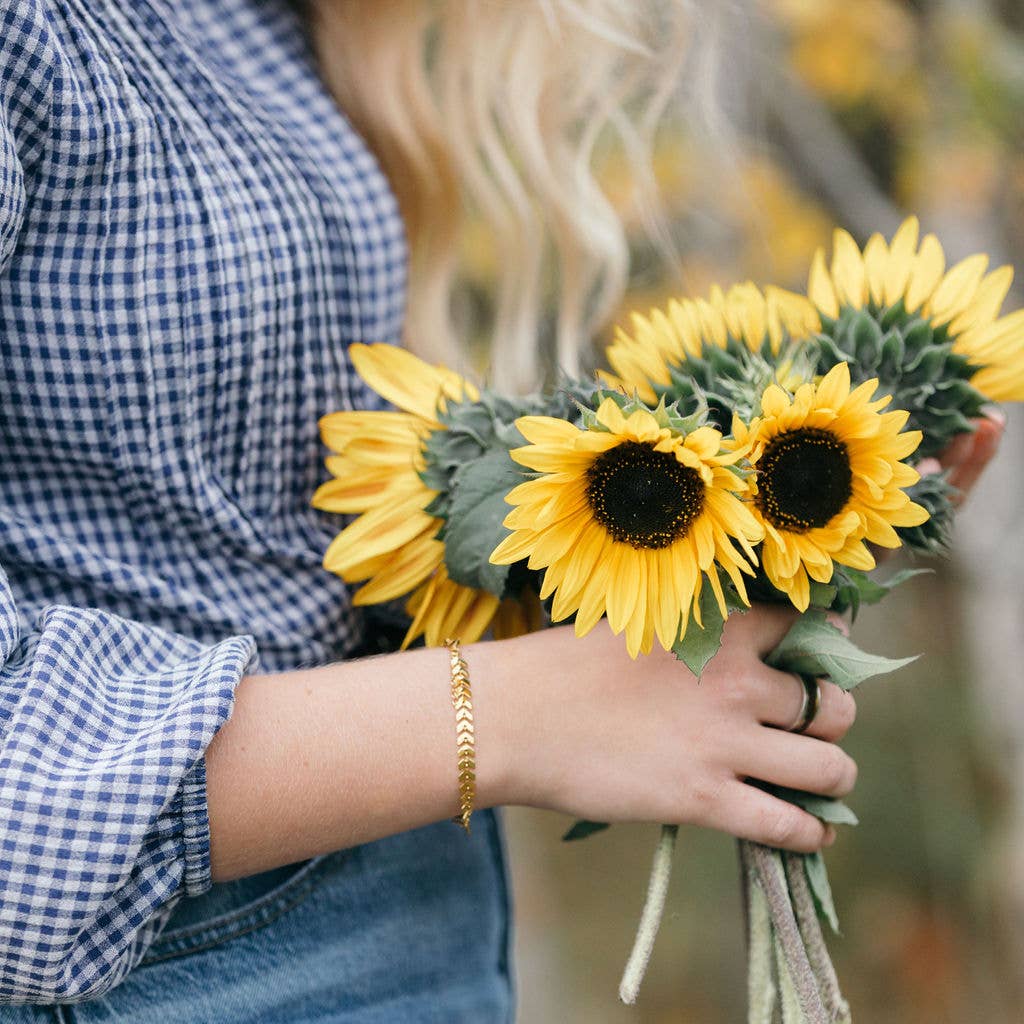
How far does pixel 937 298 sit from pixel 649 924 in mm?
596

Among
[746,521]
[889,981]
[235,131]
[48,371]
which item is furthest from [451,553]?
[889,981]

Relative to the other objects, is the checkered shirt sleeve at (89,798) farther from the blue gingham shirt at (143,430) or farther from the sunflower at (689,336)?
the sunflower at (689,336)

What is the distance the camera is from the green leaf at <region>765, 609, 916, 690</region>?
87 cm

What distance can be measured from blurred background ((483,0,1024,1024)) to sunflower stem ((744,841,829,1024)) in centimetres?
178

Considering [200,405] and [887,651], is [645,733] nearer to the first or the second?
[200,405]

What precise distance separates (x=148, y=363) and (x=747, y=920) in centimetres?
71

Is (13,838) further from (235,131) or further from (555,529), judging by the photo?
(235,131)

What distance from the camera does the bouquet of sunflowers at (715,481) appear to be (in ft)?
2.59

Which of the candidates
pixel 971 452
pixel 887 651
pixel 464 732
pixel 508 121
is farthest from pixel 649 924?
pixel 887 651

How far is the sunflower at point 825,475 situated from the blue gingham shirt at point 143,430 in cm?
42

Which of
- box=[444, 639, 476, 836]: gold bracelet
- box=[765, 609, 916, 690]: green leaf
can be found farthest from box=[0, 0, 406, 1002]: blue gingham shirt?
box=[765, 609, 916, 690]: green leaf

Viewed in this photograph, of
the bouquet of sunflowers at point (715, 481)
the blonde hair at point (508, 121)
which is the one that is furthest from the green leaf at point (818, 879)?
the blonde hair at point (508, 121)

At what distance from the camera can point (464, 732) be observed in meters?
0.90

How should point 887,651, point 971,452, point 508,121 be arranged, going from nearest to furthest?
1. point 971,452
2. point 508,121
3. point 887,651
